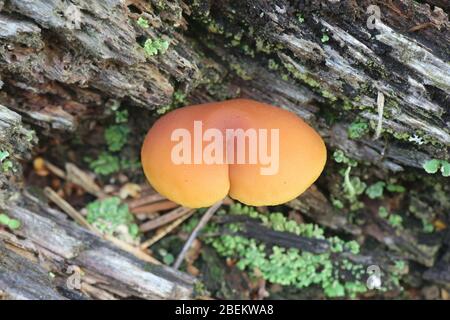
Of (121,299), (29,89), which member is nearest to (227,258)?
(121,299)

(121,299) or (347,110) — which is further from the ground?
(347,110)

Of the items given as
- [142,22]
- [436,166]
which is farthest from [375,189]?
[142,22]

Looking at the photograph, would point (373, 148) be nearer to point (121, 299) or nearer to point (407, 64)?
point (407, 64)

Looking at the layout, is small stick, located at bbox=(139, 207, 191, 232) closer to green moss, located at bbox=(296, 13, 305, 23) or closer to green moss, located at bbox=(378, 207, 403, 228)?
green moss, located at bbox=(378, 207, 403, 228)

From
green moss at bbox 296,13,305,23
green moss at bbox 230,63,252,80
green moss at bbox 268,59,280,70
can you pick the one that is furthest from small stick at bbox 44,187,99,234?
green moss at bbox 296,13,305,23

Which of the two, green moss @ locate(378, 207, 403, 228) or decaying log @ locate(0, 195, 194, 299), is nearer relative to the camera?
decaying log @ locate(0, 195, 194, 299)

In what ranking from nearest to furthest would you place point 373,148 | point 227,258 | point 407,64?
point 407,64, point 373,148, point 227,258

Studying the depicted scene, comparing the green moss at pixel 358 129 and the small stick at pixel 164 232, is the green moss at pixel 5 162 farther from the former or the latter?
the green moss at pixel 358 129
